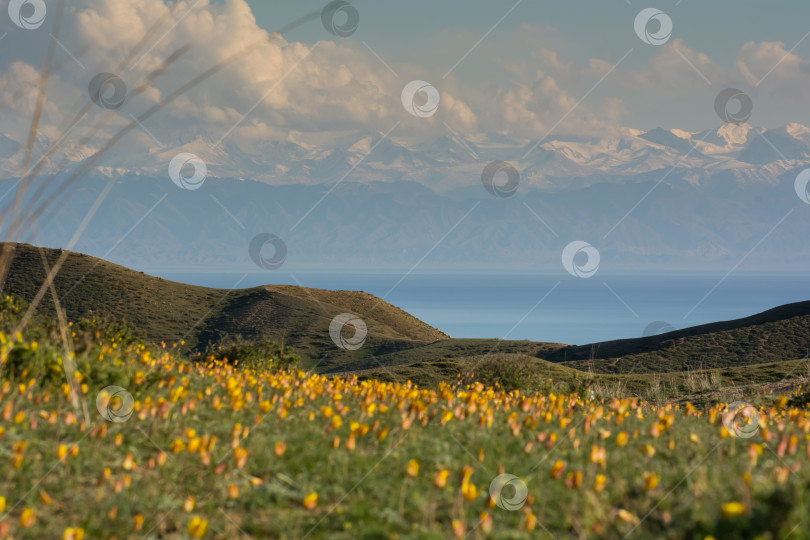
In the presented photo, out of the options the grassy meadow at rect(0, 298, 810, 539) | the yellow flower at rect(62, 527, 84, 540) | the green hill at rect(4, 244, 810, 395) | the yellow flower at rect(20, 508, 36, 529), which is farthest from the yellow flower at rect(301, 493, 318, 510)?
the green hill at rect(4, 244, 810, 395)

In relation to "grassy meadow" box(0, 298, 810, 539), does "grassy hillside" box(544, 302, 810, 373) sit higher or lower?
higher

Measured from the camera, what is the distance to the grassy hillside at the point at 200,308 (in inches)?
1778

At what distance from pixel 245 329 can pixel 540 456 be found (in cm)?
4431

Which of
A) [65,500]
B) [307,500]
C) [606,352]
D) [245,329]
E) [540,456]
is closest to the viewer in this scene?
[307,500]

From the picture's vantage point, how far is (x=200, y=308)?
52594 mm

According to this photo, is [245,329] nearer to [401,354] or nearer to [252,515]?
[401,354]

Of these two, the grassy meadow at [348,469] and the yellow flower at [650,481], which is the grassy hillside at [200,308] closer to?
the grassy meadow at [348,469]

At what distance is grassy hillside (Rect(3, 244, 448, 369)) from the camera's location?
45.2 m

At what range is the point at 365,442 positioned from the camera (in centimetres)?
596

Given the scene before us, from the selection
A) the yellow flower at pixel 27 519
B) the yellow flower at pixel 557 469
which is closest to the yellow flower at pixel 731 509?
the yellow flower at pixel 557 469

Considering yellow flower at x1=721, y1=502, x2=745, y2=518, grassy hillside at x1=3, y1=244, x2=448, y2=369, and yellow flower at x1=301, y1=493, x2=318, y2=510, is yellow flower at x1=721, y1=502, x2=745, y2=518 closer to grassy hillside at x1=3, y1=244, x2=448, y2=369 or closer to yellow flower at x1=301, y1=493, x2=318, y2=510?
yellow flower at x1=301, y1=493, x2=318, y2=510

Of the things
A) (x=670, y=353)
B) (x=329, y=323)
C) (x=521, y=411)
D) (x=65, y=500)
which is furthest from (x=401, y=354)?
(x=65, y=500)

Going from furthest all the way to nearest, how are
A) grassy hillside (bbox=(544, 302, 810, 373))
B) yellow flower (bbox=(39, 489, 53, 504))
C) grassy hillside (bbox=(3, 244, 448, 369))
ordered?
grassy hillside (bbox=(3, 244, 448, 369)) < grassy hillside (bbox=(544, 302, 810, 373)) < yellow flower (bbox=(39, 489, 53, 504))

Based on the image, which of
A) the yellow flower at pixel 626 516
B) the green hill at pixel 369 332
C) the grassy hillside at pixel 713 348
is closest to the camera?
the yellow flower at pixel 626 516
